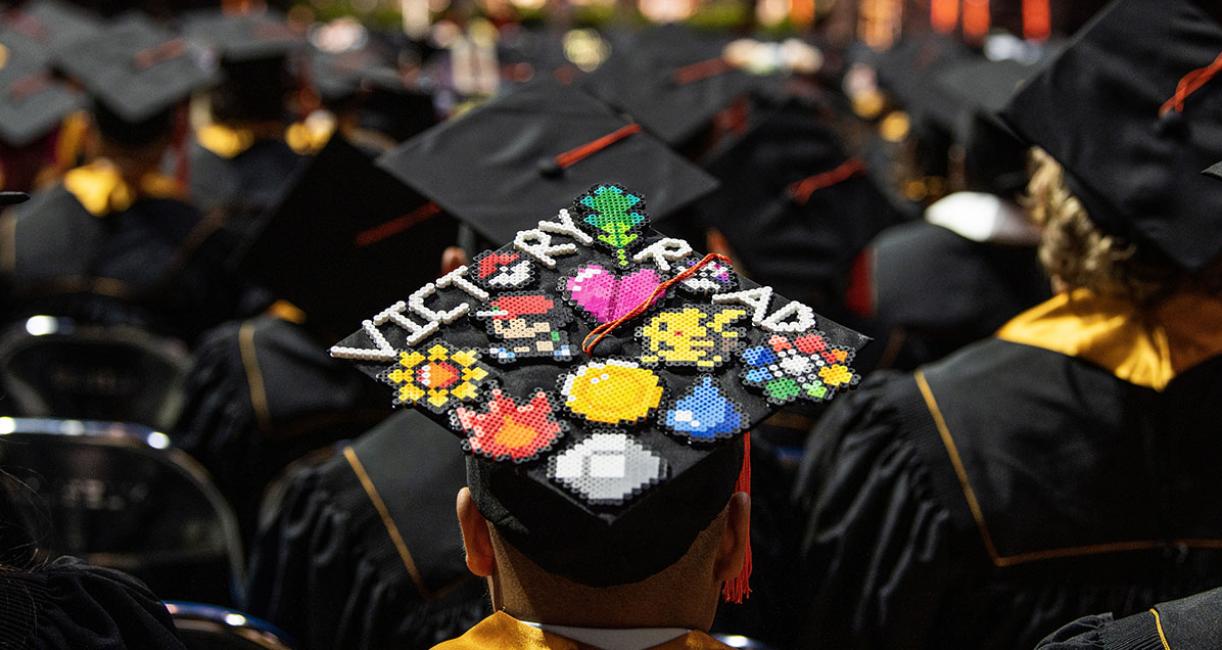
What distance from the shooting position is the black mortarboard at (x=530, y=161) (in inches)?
92.6

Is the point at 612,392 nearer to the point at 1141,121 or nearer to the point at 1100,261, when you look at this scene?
the point at 1100,261

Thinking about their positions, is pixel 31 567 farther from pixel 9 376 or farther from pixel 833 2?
pixel 833 2

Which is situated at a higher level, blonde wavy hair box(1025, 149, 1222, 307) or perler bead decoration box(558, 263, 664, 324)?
perler bead decoration box(558, 263, 664, 324)

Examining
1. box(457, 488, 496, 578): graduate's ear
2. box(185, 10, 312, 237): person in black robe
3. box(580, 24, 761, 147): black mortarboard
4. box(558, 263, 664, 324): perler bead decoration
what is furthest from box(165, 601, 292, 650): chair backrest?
box(185, 10, 312, 237): person in black robe

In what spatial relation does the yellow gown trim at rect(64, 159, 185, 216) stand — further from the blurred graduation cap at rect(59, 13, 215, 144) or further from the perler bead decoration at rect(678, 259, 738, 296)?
the perler bead decoration at rect(678, 259, 738, 296)

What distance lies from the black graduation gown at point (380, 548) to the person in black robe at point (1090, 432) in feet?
2.19

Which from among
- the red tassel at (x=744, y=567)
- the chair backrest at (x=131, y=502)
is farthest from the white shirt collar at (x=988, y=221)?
the chair backrest at (x=131, y=502)

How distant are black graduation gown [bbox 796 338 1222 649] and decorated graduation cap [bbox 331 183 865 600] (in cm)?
74

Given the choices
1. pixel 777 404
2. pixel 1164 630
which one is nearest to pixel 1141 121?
pixel 1164 630

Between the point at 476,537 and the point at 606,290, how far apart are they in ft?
1.08

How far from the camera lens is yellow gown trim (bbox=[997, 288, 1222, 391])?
2088mm

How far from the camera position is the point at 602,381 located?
4.48 ft

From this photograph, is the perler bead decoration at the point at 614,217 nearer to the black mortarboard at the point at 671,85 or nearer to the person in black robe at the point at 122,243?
the black mortarboard at the point at 671,85

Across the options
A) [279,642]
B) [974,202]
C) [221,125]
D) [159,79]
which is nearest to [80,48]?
[159,79]
